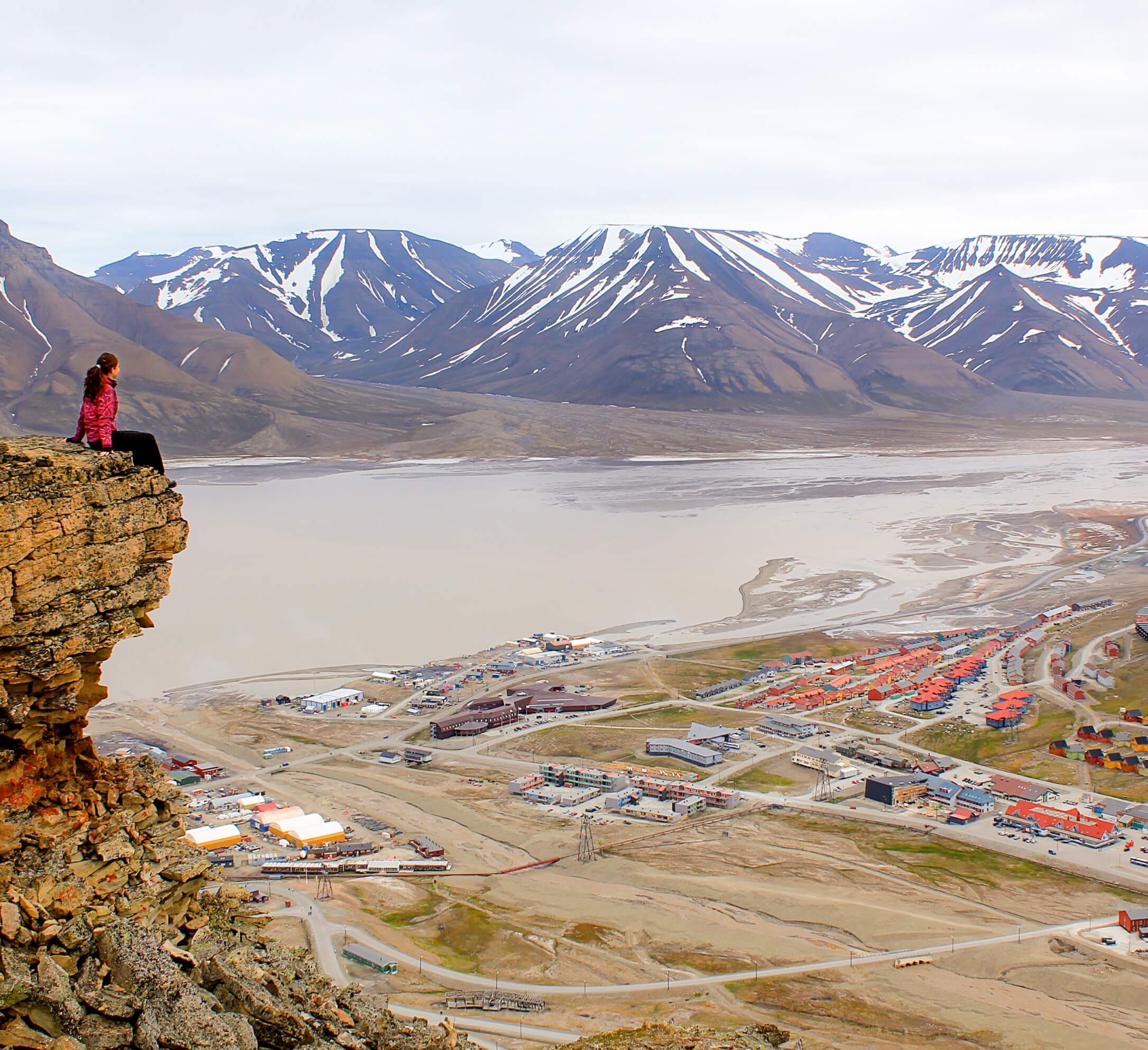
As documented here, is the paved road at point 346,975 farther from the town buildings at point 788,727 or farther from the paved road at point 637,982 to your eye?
the town buildings at point 788,727

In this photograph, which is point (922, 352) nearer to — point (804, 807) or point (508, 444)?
Answer: point (508, 444)

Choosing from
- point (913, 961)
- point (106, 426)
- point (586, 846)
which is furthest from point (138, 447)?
point (586, 846)

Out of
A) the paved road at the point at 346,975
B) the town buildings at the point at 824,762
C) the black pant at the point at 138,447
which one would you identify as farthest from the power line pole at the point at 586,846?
the black pant at the point at 138,447

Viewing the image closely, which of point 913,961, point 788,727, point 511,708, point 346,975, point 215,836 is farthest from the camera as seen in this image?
point 511,708

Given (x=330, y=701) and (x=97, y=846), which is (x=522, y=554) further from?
(x=97, y=846)

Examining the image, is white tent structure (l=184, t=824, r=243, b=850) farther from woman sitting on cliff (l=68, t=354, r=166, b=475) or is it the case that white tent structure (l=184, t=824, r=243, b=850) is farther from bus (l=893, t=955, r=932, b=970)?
woman sitting on cliff (l=68, t=354, r=166, b=475)

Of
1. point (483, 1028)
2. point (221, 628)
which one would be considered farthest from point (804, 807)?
point (221, 628)
